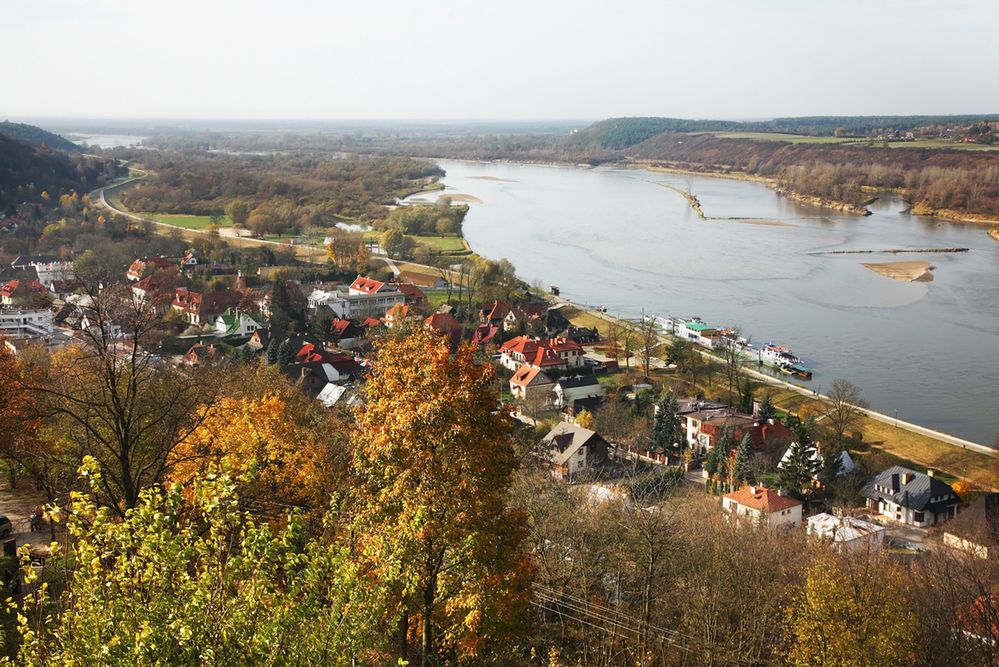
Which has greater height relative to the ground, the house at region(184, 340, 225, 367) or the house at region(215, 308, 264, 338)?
the house at region(184, 340, 225, 367)

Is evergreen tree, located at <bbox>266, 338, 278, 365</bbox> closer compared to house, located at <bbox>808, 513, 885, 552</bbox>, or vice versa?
house, located at <bbox>808, 513, 885, 552</bbox>

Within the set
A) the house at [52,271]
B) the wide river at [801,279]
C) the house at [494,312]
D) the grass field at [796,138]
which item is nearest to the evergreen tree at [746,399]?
the wide river at [801,279]

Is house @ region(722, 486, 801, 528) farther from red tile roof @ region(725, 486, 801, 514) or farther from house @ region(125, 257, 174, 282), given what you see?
house @ region(125, 257, 174, 282)

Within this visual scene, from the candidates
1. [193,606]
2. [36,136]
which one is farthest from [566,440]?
[36,136]

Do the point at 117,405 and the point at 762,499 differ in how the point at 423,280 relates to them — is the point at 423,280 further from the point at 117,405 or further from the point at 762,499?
the point at 117,405

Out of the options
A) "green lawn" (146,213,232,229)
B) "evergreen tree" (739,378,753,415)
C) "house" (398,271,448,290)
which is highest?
"evergreen tree" (739,378,753,415)

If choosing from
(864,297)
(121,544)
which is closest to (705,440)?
(121,544)

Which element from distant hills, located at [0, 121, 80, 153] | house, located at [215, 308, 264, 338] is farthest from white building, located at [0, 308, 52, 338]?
distant hills, located at [0, 121, 80, 153]
